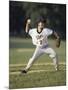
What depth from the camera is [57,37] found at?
6.60 m

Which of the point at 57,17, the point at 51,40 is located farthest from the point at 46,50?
the point at 57,17

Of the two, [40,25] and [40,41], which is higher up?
[40,25]

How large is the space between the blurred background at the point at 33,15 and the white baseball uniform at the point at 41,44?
123 mm

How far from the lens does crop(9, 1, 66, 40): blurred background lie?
245 inches

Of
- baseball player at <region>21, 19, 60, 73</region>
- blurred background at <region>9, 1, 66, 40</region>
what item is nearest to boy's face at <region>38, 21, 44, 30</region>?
baseball player at <region>21, 19, 60, 73</region>

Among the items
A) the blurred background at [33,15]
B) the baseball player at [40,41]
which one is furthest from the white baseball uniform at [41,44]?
the blurred background at [33,15]

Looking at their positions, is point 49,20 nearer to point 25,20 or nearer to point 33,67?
point 25,20

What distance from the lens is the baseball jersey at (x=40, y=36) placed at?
6.39 m

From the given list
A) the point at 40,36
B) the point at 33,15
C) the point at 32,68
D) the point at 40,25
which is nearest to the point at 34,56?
the point at 32,68

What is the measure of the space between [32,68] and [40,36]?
2.09ft

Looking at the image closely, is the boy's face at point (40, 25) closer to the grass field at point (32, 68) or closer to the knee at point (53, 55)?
the grass field at point (32, 68)

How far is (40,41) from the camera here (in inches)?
254

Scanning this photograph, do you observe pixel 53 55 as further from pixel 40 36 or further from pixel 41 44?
pixel 40 36

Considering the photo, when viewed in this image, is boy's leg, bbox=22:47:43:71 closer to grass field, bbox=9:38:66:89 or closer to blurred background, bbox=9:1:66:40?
grass field, bbox=9:38:66:89
